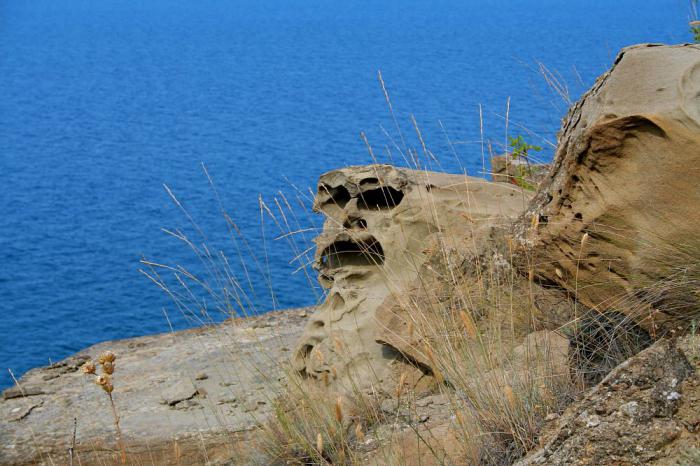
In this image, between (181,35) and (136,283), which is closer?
(136,283)

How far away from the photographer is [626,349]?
333 cm

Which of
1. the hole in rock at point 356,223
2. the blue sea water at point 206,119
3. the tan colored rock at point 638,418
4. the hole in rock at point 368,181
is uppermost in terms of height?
the hole in rock at point 368,181

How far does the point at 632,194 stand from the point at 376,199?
7.59 feet

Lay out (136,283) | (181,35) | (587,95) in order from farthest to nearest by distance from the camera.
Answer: (181,35)
(136,283)
(587,95)

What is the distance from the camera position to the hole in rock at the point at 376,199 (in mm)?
5262

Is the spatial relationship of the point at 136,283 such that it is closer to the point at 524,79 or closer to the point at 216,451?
the point at 216,451

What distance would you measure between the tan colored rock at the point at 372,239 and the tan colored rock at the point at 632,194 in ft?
2.96

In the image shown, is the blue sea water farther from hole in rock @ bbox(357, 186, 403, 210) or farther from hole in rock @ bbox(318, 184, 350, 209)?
hole in rock @ bbox(357, 186, 403, 210)

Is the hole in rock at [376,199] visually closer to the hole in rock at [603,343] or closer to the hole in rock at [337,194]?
Answer: the hole in rock at [337,194]

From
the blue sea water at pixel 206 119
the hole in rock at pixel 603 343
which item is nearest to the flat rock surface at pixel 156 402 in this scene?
the blue sea water at pixel 206 119

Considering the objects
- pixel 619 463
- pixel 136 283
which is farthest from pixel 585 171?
pixel 136 283

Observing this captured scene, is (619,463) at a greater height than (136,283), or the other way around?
(619,463)

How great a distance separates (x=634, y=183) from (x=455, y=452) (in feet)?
3.75

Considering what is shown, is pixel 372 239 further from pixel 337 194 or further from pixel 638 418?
pixel 638 418
